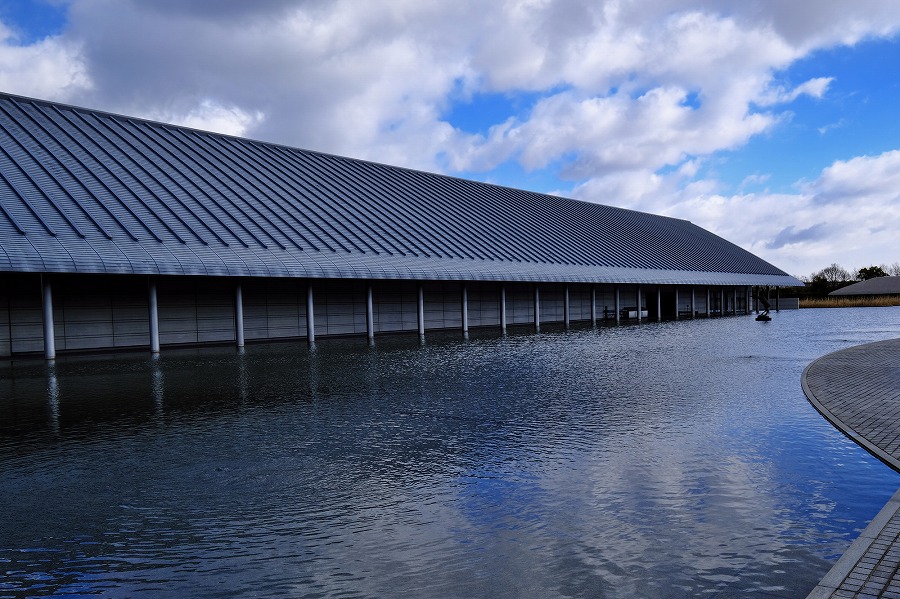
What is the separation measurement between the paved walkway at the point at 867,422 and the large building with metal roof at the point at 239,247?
61.0 feet

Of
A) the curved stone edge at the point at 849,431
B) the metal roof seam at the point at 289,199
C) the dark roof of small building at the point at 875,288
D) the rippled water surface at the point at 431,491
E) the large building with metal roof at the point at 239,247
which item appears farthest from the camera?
the dark roof of small building at the point at 875,288

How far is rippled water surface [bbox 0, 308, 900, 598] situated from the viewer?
15.7 ft

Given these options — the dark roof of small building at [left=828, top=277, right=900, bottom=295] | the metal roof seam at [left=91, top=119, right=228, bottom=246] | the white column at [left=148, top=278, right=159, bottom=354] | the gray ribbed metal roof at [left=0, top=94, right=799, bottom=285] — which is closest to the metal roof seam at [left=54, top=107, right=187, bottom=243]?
the gray ribbed metal roof at [left=0, top=94, right=799, bottom=285]

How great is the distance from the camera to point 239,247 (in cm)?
2642

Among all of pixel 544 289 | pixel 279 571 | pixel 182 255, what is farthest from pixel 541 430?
pixel 544 289

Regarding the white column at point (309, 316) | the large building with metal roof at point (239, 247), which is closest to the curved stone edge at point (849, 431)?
the large building with metal roof at point (239, 247)

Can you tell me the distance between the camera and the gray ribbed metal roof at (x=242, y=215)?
23.0 m

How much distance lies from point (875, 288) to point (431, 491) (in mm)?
104158

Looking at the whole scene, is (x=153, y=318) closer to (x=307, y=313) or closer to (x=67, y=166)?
(x=307, y=313)

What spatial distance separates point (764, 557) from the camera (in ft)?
16.3

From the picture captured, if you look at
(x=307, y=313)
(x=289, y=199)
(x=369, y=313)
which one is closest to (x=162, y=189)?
(x=289, y=199)

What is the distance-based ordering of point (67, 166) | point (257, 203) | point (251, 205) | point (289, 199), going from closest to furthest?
point (67, 166) → point (251, 205) → point (257, 203) → point (289, 199)

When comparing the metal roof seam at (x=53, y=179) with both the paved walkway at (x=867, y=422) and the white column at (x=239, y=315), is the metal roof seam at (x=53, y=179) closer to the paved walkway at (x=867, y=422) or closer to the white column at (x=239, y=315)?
the white column at (x=239, y=315)

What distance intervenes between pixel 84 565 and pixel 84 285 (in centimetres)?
2206
